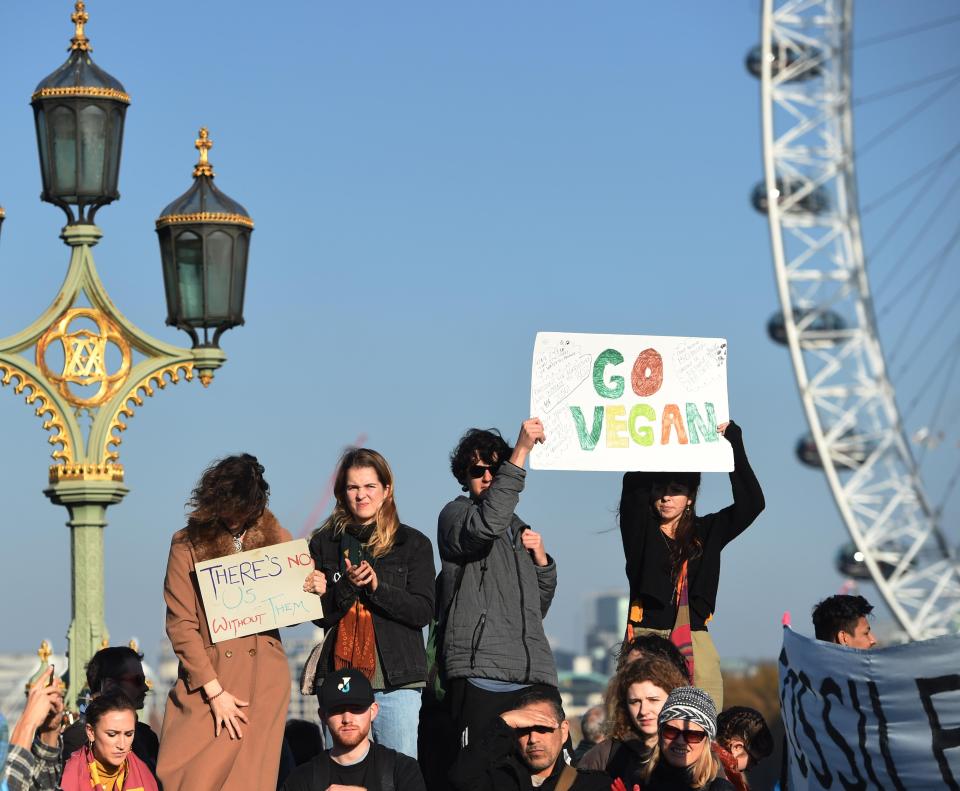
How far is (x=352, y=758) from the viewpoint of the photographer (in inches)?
303

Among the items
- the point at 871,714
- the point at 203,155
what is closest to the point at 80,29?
the point at 203,155

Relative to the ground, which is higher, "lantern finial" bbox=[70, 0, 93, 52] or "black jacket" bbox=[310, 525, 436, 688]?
"lantern finial" bbox=[70, 0, 93, 52]

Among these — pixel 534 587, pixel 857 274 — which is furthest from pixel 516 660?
pixel 857 274

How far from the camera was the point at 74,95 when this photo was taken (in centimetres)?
1124

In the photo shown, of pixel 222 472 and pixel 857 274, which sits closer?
pixel 222 472

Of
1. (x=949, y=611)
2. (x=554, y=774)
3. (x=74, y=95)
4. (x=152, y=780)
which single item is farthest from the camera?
(x=949, y=611)

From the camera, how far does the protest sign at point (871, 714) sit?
6688 mm

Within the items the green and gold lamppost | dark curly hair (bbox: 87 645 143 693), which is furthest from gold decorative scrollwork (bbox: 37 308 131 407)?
dark curly hair (bbox: 87 645 143 693)

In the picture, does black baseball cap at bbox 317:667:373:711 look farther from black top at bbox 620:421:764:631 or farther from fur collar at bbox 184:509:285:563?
black top at bbox 620:421:764:631

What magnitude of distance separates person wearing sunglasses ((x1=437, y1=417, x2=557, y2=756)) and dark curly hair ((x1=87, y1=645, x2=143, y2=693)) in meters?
1.19

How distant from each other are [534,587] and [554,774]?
1089mm

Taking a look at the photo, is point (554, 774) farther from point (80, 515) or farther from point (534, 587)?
point (80, 515)

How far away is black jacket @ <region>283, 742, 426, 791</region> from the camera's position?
7.67 metres

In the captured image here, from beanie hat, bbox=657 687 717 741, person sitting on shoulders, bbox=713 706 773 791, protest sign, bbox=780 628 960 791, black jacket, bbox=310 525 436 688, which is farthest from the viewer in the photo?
person sitting on shoulders, bbox=713 706 773 791
